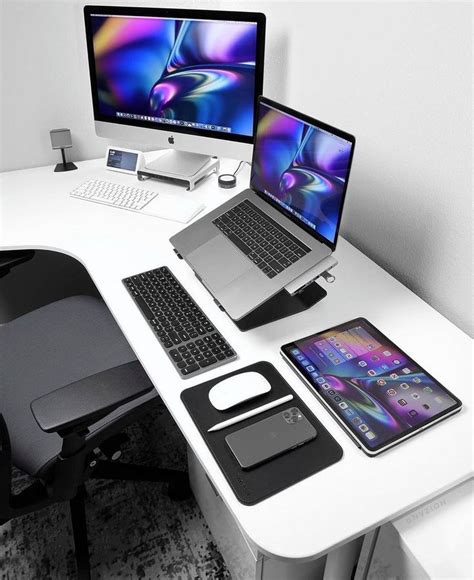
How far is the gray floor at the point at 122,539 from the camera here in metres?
1.43

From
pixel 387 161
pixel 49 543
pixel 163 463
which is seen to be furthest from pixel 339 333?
pixel 49 543

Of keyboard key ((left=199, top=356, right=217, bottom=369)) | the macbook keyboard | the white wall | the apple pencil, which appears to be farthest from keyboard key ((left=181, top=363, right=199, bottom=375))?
the white wall

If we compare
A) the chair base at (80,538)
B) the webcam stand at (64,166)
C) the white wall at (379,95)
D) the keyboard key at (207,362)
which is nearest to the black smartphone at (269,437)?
the keyboard key at (207,362)

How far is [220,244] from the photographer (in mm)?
1269

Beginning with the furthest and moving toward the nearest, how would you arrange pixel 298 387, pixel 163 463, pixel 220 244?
pixel 163 463 → pixel 220 244 → pixel 298 387

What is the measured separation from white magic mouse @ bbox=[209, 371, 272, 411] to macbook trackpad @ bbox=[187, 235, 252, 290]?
0.82ft

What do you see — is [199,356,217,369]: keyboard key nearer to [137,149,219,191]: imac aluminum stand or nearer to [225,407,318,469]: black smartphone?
[225,407,318,469]: black smartphone

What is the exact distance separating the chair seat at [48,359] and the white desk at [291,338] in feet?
0.68

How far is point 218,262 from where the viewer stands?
4.00 ft

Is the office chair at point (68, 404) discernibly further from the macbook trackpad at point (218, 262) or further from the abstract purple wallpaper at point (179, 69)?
the abstract purple wallpaper at point (179, 69)

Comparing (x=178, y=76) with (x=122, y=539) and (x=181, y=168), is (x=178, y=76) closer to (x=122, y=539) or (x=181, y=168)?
(x=181, y=168)

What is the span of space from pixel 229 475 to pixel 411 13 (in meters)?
1.02

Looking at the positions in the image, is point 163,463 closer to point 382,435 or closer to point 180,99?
point 382,435

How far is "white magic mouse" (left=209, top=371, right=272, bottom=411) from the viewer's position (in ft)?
3.10
